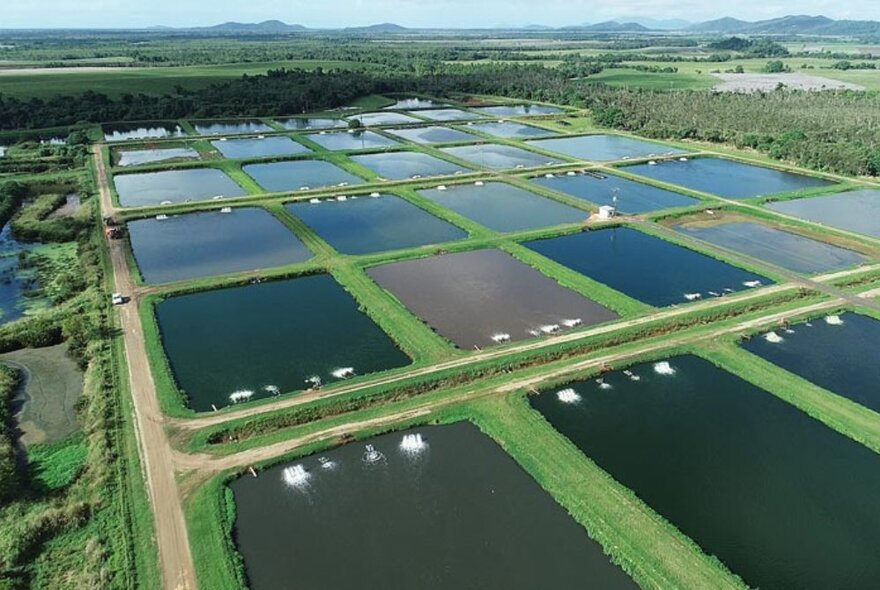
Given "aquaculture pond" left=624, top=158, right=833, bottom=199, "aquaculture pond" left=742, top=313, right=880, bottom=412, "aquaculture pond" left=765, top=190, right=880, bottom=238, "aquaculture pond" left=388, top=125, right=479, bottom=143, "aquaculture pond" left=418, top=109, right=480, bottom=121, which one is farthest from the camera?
"aquaculture pond" left=418, top=109, right=480, bottom=121

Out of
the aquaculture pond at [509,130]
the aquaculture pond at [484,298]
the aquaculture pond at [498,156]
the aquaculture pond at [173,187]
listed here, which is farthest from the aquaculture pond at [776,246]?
the aquaculture pond at [173,187]

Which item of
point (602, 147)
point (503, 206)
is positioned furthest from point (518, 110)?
point (503, 206)

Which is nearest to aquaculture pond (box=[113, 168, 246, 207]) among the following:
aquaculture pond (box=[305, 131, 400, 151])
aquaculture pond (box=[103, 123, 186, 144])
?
aquaculture pond (box=[305, 131, 400, 151])

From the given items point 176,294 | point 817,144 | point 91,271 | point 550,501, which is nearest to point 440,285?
point 176,294

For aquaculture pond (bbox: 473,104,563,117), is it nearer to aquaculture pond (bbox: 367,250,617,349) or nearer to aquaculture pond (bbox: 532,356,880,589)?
aquaculture pond (bbox: 367,250,617,349)

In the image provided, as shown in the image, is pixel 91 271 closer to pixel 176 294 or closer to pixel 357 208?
pixel 176 294

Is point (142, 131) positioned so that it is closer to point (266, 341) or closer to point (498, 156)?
point (498, 156)
